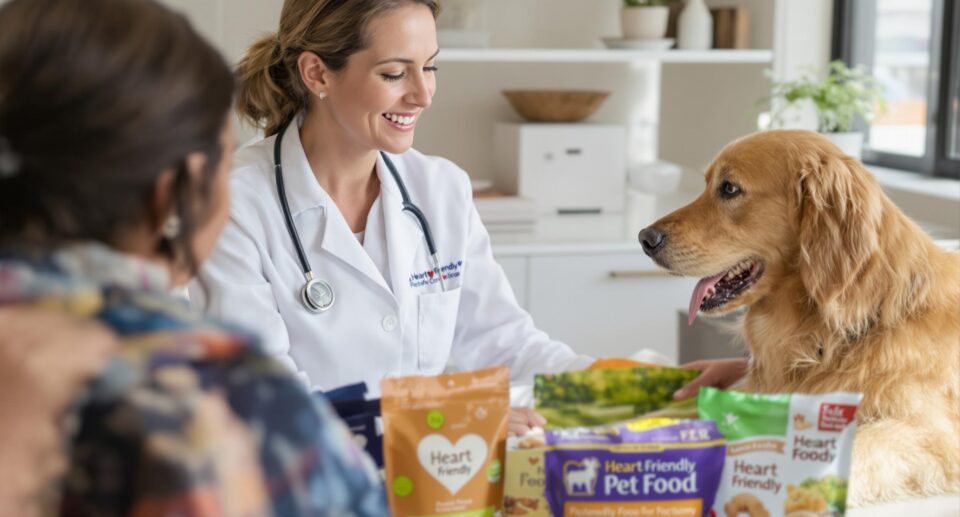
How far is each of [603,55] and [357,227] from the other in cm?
171

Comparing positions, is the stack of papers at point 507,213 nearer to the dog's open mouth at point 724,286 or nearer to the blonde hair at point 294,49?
the blonde hair at point 294,49

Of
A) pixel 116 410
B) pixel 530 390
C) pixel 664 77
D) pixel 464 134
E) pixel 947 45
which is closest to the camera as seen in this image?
pixel 116 410

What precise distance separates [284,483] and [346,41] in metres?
1.28

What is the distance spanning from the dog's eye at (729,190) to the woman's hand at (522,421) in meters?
0.63

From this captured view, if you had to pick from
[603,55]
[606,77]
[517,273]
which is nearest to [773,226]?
[517,273]

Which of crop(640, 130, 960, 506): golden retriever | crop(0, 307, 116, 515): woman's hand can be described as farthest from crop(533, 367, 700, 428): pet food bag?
crop(0, 307, 116, 515): woman's hand

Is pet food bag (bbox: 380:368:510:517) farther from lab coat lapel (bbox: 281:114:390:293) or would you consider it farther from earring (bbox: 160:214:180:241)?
lab coat lapel (bbox: 281:114:390:293)

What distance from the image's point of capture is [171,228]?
2.61ft

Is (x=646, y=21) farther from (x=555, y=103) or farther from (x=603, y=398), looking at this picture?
(x=603, y=398)

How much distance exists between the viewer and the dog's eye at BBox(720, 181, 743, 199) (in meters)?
1.75

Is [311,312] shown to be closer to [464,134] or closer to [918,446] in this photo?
[918,446]

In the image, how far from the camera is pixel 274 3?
355 centimetres

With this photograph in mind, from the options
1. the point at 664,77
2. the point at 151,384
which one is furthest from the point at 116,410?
the point at 664,77

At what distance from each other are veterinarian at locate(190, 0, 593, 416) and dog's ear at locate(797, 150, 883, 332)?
1.39 feet
